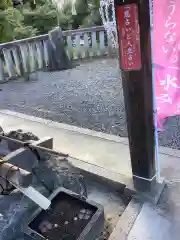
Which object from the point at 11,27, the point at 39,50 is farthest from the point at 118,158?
the point at 11,27

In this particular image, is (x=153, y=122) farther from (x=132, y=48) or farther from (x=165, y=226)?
(x=165, y=226)

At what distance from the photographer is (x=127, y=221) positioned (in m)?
2.50

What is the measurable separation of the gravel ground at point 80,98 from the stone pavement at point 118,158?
36 centimetres

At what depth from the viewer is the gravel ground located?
4.54 meters

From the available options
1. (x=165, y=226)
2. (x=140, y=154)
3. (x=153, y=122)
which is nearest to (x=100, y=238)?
(x=165, y=226)

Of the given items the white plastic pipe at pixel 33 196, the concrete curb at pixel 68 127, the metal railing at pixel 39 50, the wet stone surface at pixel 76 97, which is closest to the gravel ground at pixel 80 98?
the wet stone surface at pixel 76 97

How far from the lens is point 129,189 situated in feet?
9.29

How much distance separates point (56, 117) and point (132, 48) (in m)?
3.12

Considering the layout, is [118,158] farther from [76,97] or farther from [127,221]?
[76,97]

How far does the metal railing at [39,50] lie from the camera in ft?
23.3

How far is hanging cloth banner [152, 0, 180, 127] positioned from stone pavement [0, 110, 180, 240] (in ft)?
2.90

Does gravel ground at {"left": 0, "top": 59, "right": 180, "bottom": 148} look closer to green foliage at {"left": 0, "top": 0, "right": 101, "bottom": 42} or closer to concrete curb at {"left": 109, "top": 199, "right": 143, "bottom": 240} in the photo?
concrete curb at {"left": 109, "top": 199, "right": 143, "bottom": 240}

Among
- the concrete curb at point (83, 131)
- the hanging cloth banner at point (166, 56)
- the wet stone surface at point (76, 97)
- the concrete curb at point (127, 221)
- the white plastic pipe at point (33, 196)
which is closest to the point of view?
the white plastic pipe at point (33, 196)

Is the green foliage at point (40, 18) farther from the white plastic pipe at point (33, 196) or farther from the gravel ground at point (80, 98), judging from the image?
the white plastic pipe at point (33, 196)
